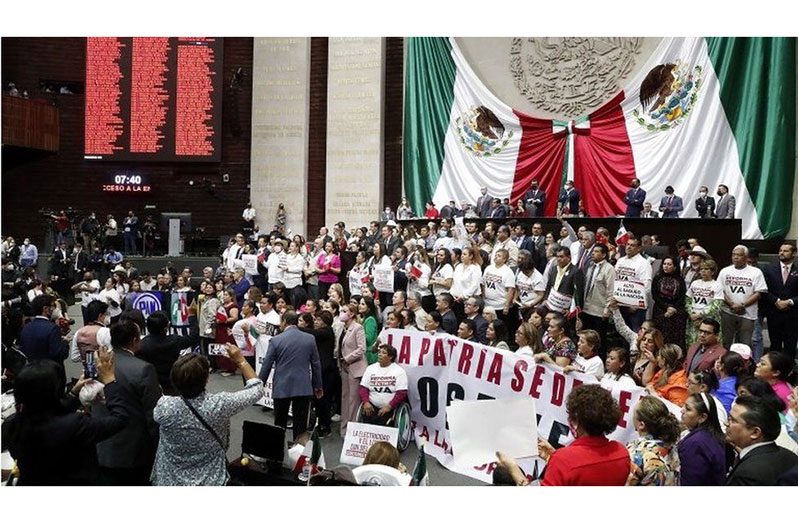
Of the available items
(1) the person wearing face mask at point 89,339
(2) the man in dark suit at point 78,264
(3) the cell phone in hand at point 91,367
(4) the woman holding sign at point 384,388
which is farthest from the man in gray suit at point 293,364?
(2) the man in dark suit at point 78,264

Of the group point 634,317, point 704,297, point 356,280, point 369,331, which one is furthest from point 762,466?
point 356,280

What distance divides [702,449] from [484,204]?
1378cm

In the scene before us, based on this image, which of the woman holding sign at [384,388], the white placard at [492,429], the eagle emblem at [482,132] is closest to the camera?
the white placard at [492,429]

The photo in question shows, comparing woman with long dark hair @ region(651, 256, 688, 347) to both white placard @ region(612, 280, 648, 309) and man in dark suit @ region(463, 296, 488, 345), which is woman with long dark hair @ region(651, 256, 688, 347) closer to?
white placard @ region(612, 280, 648, 309)

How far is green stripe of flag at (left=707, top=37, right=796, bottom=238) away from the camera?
1531cm

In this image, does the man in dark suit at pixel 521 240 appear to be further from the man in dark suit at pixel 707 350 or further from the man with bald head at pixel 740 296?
the man in dark suit at pixel 707 350

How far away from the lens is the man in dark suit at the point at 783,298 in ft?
30.9

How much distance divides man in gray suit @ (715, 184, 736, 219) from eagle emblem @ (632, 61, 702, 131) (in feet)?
8.47

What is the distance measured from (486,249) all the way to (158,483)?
883 centimetres

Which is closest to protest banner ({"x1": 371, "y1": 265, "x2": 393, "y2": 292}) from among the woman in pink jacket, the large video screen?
the woman in pink jacket

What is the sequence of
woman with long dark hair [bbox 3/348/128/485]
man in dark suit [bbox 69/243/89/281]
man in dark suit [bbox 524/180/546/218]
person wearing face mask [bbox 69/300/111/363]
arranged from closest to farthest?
woman with long dark hair [bbox 3/348/128/485]
person wearing face mask [bbox 69/300/111/363]
man in dark suit [bbox 524/180/546/218]
man in dark suit [bbox 69/243/89/281]

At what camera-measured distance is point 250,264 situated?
15141 mm

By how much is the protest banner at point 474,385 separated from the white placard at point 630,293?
115 inches

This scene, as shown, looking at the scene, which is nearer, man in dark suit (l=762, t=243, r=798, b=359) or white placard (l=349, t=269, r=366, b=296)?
man in dark suit (l=762, t=243, r=798, b=359)
